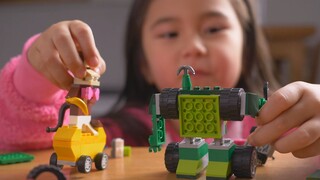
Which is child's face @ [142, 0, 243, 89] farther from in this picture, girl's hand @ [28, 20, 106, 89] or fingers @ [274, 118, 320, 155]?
fingers @ [274, 118, 320, 155]

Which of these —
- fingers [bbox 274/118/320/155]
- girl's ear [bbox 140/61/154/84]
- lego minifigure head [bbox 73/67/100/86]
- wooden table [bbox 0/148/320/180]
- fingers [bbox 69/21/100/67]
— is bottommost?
wooden table [bbox 0/148/320/180]

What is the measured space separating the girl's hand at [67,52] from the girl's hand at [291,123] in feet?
0.91

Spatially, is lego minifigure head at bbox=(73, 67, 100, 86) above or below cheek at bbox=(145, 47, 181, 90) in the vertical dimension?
below

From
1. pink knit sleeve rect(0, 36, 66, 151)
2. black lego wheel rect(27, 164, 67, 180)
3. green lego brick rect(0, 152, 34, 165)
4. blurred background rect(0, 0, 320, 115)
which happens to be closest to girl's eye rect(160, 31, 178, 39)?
pink knit sleeve rect(0, 36, 66, 151)

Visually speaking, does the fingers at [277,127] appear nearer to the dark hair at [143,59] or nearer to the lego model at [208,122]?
the lego model at [208,122]

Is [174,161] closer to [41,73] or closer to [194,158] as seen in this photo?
[194,158]

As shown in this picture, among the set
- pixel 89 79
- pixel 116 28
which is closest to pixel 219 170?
pixel 89 79

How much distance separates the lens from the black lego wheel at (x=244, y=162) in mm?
510

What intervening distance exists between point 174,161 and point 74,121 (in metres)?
0.15

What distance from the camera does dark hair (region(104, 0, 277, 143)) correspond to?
1394mm

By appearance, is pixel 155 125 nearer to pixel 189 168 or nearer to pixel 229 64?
pixel 189 168

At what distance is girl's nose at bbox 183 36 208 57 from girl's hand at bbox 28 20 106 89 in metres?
0.44

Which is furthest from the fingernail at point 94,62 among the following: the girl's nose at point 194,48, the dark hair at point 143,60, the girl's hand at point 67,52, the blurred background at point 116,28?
the blurred background at point 116,28

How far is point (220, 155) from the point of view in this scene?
1.71 feet
